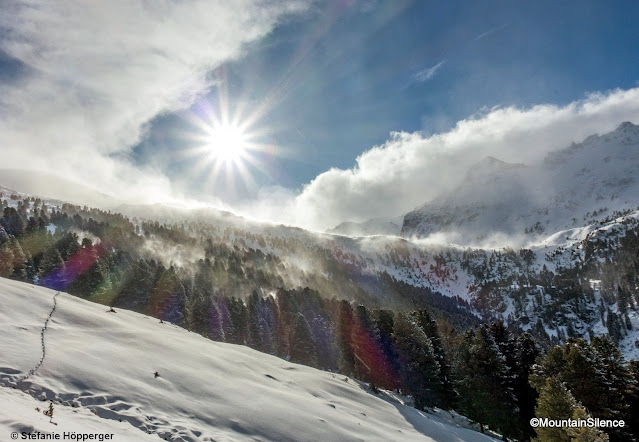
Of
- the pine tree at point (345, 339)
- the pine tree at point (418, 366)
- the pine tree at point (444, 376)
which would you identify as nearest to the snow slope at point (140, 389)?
the pine tree at point (418, 366)

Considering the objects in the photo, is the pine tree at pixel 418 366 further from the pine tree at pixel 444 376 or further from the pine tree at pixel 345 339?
the pine tree at pixel 345 339

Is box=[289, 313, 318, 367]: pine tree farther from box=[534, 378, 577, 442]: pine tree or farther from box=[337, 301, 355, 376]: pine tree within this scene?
box=[534, 378, 577, 442]: pine tree

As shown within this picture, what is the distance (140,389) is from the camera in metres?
15.4

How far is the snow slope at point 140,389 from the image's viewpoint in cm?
1275

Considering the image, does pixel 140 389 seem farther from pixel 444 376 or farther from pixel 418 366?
pixel 444 376

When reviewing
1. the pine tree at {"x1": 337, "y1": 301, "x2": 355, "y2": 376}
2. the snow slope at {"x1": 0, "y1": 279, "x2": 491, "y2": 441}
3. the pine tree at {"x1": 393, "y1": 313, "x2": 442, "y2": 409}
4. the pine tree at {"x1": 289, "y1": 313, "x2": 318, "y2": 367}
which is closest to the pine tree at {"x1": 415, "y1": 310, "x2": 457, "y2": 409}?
the pine tree at {"x1": 393, "y1": 313, "x2": 442, "y2": 409}

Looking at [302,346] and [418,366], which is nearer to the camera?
[418,366]

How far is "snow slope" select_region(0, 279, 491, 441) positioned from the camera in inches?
502

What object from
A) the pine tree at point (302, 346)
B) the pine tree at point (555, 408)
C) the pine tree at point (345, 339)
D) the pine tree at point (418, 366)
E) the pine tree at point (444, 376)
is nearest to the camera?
the pine tree at point (555, 408)

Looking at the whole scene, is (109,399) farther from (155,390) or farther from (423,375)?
(423,375)

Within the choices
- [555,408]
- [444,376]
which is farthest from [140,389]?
[444,376]

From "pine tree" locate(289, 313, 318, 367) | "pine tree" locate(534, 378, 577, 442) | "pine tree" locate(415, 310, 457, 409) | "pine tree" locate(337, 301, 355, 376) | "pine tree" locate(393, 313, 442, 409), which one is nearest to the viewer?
"pine tree" locate(534, 378, 577, 442)

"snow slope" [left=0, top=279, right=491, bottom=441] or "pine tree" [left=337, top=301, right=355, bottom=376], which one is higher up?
"pine tree" [left=337, top=301, right=355, bottom=376]

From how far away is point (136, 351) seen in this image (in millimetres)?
20141
